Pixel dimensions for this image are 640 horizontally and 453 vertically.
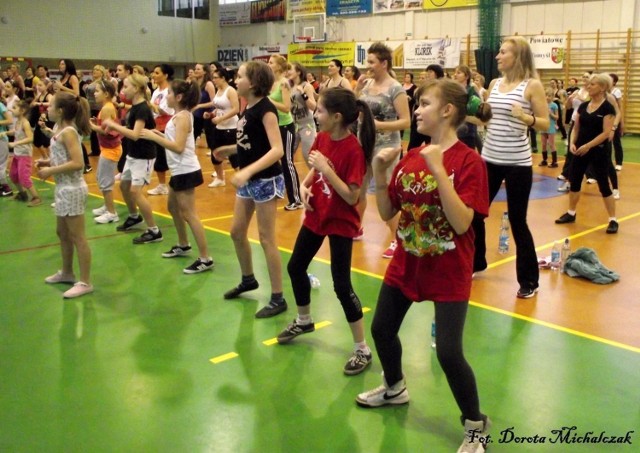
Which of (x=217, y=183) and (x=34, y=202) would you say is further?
(x=217, y=183)

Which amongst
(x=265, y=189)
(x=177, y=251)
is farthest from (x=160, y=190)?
(x=265, y=189)

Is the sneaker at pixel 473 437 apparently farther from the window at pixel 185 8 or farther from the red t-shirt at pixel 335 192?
the window at pixel 185 8

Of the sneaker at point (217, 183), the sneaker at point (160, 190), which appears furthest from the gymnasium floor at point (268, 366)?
the sneaker at point (217, 183)

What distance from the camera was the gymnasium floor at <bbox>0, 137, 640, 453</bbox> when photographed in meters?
3.21

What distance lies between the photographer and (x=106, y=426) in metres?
3.29

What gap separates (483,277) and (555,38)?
1562 centimetres

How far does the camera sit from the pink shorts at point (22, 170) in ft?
29.1

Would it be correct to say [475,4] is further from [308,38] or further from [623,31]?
[308,38]

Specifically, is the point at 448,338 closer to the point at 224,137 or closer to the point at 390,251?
the point at 390,251

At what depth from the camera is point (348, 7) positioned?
23.5m

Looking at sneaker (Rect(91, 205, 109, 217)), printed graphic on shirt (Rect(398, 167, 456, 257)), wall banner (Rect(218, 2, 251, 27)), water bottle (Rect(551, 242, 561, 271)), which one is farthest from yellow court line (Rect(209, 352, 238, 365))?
wall banner (Rect(218, 2, 251, 27))

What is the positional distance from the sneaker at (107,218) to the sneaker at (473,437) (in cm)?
586

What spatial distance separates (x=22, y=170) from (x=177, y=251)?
148 inches

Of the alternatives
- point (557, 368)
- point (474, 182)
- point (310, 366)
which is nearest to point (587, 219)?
point (557, 368)
